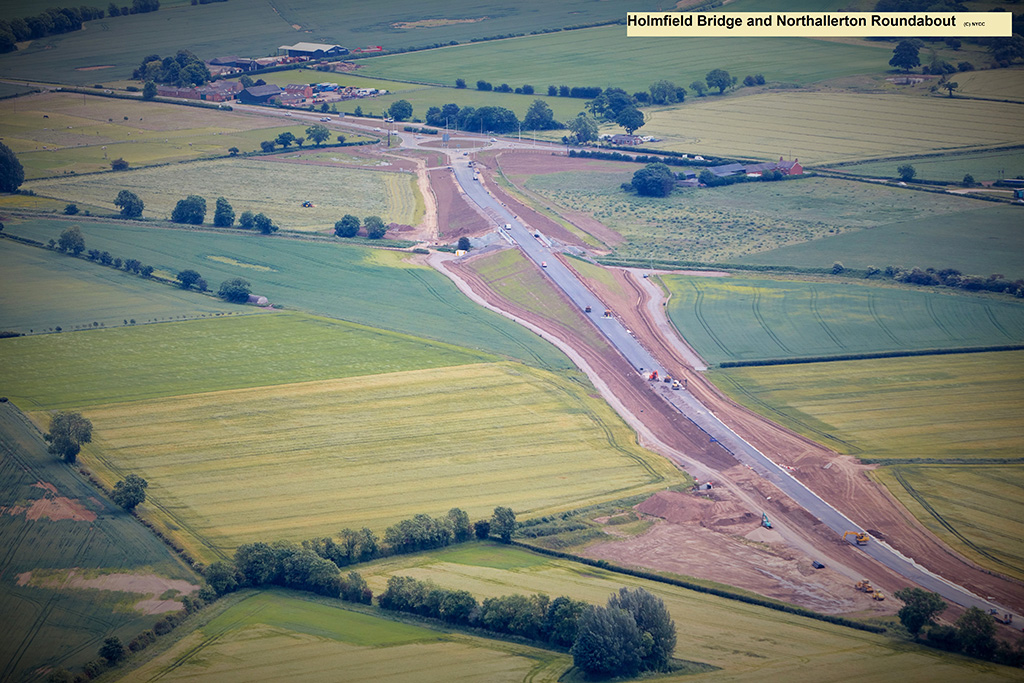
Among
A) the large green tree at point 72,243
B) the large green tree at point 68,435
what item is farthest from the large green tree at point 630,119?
the large green tree at point 68,435

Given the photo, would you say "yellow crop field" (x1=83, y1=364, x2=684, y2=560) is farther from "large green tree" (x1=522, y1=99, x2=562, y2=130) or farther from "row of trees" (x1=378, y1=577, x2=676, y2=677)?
"large green tree" (x1=522, y1=99, x2=562, y2=130)

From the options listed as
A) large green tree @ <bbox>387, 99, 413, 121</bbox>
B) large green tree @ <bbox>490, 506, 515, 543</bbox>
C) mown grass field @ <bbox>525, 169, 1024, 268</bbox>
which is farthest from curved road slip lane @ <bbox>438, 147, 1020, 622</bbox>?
large green tree @ <bbox>387, 99, 413, 121</bbox>

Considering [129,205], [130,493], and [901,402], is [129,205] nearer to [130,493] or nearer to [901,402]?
[130,493]

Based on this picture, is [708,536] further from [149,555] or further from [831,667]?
[149,555]

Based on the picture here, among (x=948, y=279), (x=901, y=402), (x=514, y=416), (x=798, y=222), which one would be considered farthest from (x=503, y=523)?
(x=798, y=222)

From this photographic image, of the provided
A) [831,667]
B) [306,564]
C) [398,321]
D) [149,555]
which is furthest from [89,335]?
[831,667]

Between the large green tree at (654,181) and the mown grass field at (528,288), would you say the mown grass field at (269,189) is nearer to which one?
the mown grass field at (528,288)
